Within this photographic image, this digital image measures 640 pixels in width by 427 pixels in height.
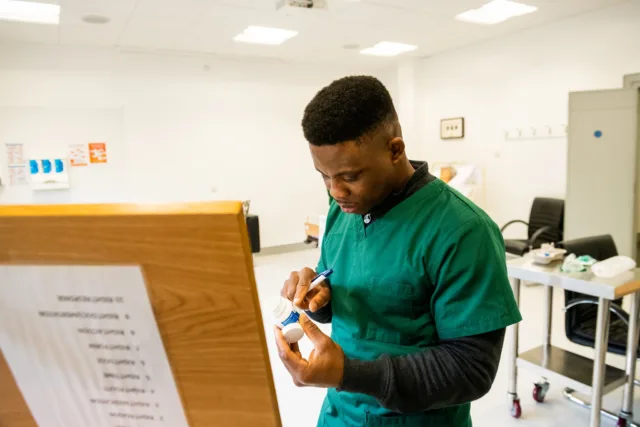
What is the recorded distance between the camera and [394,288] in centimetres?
84

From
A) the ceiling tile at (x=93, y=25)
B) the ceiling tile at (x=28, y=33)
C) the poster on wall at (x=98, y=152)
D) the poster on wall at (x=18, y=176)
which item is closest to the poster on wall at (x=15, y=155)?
the poster on wall at (x=18, y=176)

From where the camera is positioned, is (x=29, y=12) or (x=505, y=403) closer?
(x=505, y=403)

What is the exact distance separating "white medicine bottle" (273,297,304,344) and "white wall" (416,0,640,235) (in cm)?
474

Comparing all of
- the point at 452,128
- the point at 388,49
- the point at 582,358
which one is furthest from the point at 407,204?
the point at 452,128

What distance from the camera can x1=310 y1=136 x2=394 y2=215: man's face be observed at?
80cm

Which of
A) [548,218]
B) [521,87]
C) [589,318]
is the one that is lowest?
[589,318]

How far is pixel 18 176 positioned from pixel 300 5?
359 centimetres

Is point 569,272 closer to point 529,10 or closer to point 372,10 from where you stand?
point 372,10

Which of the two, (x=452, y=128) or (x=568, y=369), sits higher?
(x=452, y=128)

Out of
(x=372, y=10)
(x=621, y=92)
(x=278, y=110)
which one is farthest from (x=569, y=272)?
(x=278, y=110)

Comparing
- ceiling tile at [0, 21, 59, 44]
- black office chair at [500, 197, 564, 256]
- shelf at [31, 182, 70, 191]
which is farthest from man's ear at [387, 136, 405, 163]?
shelf at [31, 182, 70, 191]

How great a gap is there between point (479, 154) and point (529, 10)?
6.11 feet

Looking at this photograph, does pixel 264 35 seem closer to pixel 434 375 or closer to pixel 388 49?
pixel 388 49

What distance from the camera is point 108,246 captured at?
455 millimetres
